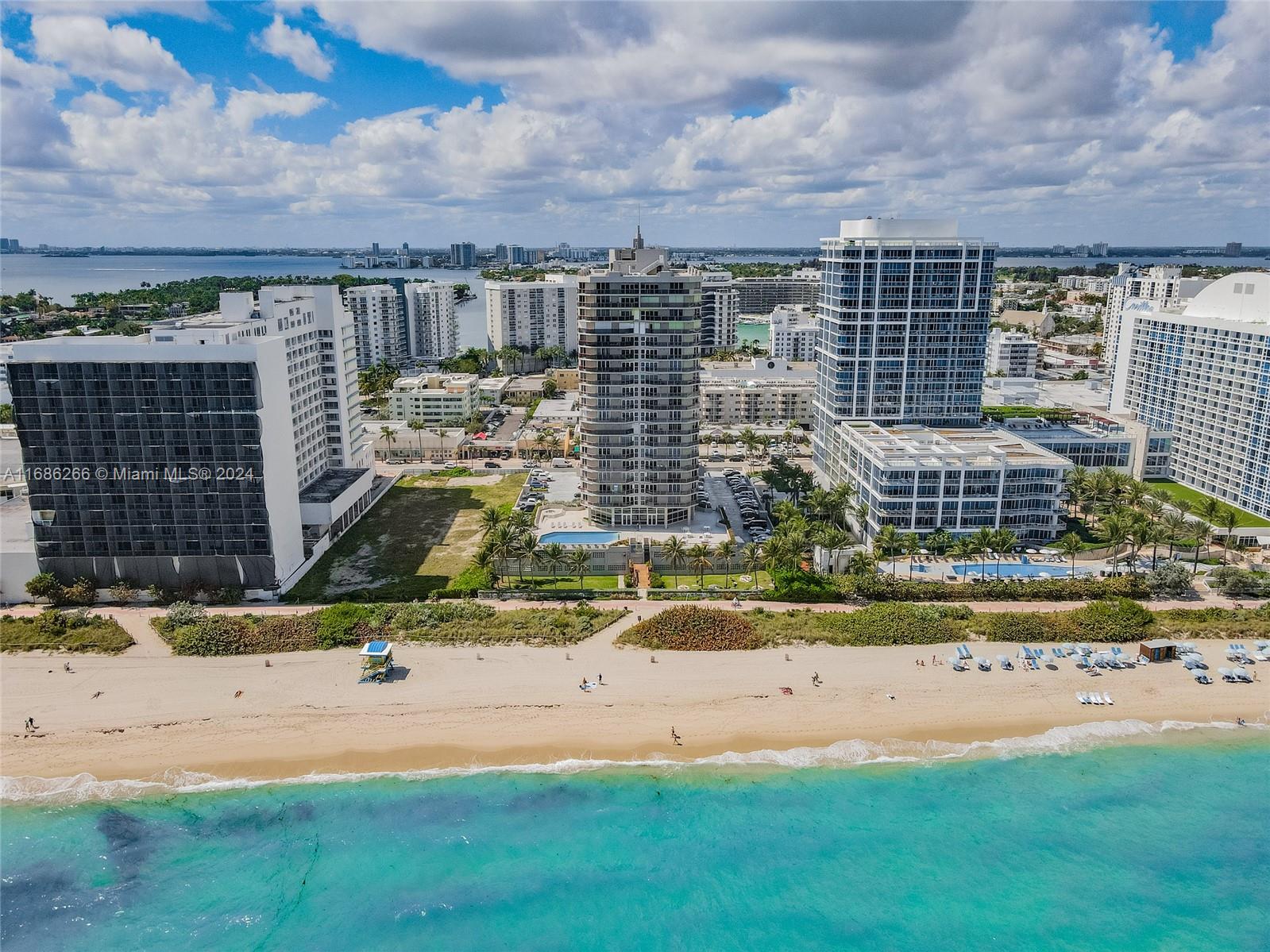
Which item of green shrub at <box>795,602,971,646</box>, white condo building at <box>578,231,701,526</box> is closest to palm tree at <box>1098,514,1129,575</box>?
green shrub at <box>795,602,971,646</box>

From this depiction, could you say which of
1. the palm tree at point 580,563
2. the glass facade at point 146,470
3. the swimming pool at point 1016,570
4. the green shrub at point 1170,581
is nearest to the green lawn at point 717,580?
the palm tree at point 580,563

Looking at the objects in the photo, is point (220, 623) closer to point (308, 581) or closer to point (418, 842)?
point (308, 581)

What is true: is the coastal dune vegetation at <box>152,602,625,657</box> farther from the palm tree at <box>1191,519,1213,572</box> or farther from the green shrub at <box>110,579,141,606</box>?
the palm tree at <box>1191,519,1213,572</box>

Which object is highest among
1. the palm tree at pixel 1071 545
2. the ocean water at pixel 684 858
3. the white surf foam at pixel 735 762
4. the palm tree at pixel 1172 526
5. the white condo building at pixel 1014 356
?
the white condo building at pixel 1014 356

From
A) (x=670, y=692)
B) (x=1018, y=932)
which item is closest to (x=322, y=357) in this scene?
(x=670, y=692)

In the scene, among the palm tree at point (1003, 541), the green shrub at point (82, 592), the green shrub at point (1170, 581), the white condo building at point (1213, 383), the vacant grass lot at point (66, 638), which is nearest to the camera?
the vacant grass lot at point (66, 638)

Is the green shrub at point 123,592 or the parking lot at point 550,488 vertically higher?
the parking lot at point 550,488

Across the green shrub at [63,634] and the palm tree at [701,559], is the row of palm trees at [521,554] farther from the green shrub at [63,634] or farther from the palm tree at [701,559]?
the green shrub at [63,634]
